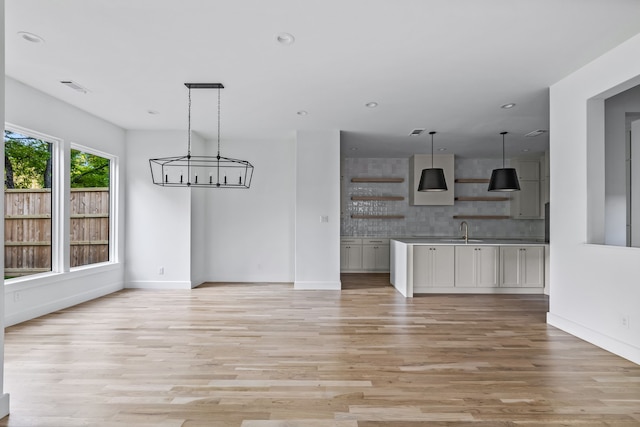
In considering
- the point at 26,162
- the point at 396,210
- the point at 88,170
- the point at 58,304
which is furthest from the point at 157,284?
the point at 396,210

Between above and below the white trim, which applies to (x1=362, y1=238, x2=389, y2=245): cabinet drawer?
above

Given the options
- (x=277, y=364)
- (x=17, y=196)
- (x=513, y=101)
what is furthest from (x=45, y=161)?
(x=513, y=101)

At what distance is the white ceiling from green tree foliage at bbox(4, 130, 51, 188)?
27.3 inches

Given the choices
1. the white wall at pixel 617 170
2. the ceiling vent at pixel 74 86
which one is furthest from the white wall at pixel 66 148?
the white wall at pixel 617 170

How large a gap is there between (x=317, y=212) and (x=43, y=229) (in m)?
3.94

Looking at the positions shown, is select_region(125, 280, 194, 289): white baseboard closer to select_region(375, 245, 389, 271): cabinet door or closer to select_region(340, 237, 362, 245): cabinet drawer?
select_region(340, 237, 362, 245): cabinet drawer

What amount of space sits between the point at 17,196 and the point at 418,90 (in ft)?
16.6

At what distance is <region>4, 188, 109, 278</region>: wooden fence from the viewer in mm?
4312

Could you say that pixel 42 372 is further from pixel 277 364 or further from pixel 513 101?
pixel 513 101

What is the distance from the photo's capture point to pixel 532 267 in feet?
19.7

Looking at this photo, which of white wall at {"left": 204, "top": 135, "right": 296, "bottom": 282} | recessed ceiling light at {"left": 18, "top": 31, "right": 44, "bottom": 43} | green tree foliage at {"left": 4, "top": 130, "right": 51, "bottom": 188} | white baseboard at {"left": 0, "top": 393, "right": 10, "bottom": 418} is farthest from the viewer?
white wall at {"left": 204, "top": 135, "right": 296, "bottom": 282}

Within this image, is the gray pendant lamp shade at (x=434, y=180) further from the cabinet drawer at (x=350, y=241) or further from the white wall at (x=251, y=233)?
the cabinet drawer at (x=350, y=241)

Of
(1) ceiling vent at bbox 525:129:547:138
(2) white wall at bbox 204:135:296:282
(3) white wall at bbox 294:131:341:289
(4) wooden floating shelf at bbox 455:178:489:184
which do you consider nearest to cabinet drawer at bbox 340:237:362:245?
(2) white wall at bbox 204:135:296:282

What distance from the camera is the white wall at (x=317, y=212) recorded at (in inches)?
249
